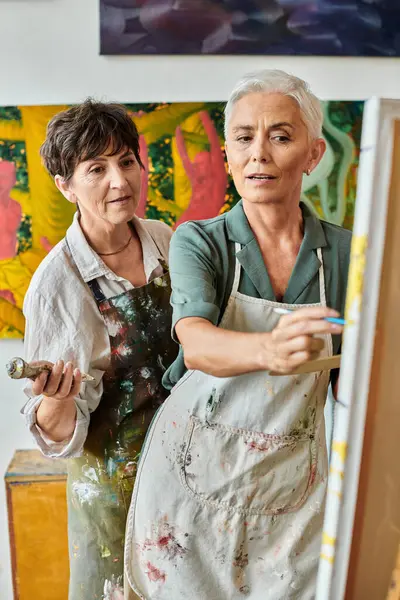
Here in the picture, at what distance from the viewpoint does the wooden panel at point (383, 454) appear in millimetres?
676

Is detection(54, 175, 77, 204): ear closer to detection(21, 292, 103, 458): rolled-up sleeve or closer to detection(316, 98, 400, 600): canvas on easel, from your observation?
detection(21, 292, 103, 458): rolled-up sleeve

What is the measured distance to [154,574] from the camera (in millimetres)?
1126

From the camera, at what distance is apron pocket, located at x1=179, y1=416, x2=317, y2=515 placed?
42.4 inches

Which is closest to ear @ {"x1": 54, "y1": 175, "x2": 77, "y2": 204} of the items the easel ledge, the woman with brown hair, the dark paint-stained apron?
the woman with brown hair

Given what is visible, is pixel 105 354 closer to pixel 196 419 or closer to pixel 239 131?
pixel 196 419

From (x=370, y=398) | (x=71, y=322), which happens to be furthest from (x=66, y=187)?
(x=370, y=398)

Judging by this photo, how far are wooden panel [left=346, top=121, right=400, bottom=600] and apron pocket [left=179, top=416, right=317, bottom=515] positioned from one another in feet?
1.09

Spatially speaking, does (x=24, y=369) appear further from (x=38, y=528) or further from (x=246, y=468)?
(x=38, y=528)

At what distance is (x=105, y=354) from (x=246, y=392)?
0.35 metres

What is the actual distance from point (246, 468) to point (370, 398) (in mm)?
428

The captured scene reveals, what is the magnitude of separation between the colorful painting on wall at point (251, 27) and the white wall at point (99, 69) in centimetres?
3

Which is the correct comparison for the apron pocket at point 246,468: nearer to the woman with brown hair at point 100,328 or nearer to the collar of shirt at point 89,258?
the woman with brown hair at point 100,328

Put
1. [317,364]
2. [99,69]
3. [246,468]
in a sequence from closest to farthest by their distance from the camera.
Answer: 1. [317,364]
2. [246,468]
3. [99,69]

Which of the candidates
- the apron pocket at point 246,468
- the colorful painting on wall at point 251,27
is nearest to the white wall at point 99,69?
the colorful painting on wall at point 251,27
